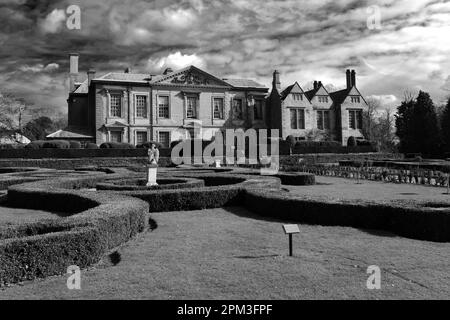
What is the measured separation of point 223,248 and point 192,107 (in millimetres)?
42786

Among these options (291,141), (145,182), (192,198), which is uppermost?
(291,141)

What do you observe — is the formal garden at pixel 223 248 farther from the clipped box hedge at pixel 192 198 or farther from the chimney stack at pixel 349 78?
the chimney stack at pixel 349 78

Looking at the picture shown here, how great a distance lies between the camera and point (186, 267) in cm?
680

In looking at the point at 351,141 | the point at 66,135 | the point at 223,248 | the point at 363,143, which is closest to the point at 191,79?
the point at 66,135

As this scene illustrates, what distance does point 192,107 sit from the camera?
49.9 meters

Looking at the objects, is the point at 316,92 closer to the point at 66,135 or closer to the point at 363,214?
the point at 66,135

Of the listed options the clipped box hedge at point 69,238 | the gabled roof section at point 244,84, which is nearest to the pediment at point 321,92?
the gabled roof section at point 244,84

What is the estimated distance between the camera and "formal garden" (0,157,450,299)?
586 centimetres

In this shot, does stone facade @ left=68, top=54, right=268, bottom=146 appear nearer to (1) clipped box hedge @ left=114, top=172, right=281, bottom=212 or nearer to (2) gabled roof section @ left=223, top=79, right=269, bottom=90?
(2) gabled roof section @ left=223, top=79, right=269, bottom=90

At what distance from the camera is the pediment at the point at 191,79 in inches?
1898

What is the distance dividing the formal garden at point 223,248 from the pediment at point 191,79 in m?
36.4

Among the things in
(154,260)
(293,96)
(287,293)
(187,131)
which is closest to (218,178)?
(154,260)
